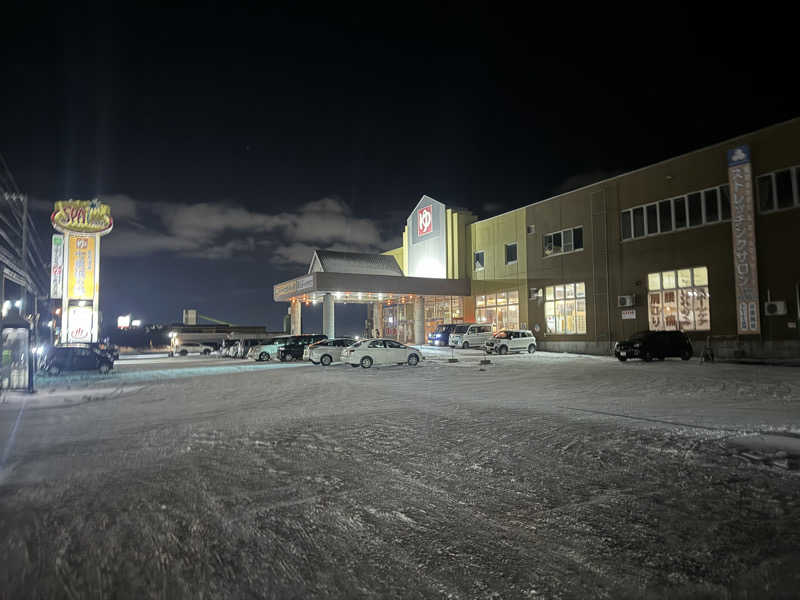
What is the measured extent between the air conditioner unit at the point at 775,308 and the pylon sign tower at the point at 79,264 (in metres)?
41.9

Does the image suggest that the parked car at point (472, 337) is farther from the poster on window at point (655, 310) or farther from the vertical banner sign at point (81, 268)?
the vertical banner sign at point (81, 268)

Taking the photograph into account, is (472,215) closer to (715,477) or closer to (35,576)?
(715,477)

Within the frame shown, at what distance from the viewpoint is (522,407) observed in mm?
11742

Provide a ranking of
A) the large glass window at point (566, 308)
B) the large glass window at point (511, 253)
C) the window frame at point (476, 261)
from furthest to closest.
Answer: the window frame at point (476, 261)
the large glass window at point (511, 253)
the large glass window at point (566, 308)

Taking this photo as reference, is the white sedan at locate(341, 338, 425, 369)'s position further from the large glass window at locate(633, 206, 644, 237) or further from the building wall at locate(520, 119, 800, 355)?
the large glass window at locate(633, 206, 644, 237)

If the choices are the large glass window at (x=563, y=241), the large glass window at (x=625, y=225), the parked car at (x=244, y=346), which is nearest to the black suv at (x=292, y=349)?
the parked car at (x=244, y=346)

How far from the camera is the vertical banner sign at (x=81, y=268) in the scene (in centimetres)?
3788

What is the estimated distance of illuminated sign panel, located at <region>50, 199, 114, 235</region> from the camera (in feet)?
125

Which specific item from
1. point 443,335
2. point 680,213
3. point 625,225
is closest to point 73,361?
point 443,335

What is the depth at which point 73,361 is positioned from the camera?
2478 centimetres

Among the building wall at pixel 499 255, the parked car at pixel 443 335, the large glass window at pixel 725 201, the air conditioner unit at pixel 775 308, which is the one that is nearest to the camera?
the air conditioner unit at pixel 775 308

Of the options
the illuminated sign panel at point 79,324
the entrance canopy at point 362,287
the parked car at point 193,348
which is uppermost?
the entrance canopy at point 362,287

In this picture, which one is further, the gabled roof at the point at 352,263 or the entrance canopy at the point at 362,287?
the gabled roof at the point at 352,263

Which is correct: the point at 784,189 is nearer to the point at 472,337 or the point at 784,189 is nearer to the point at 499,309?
the point at 472,337
